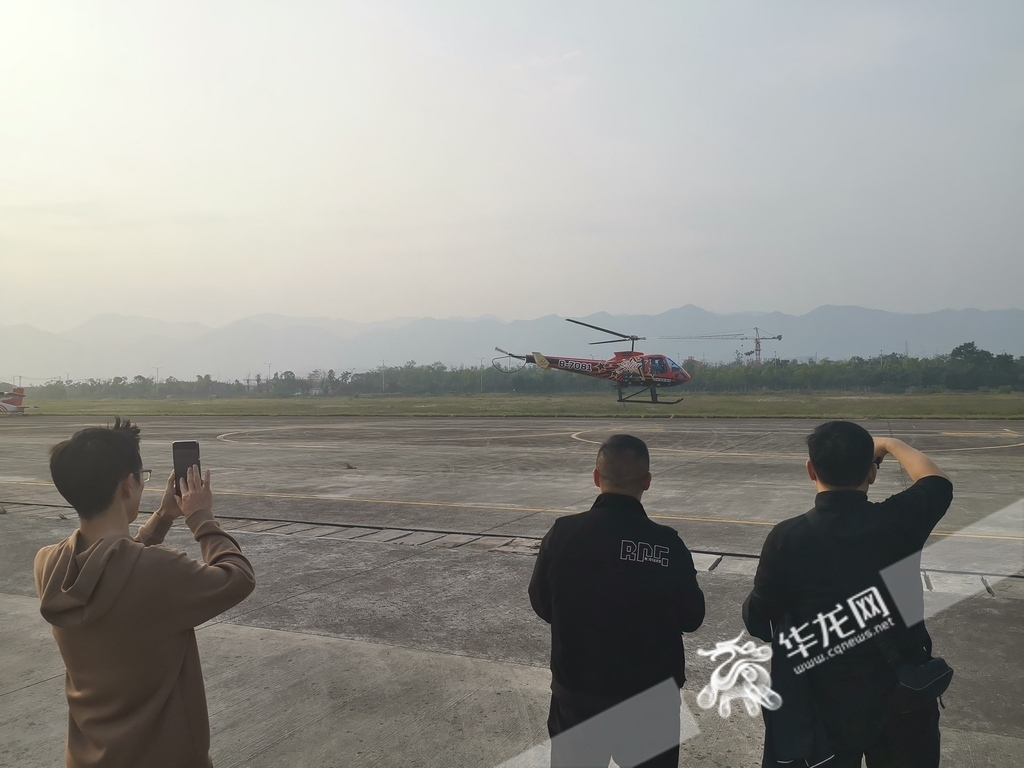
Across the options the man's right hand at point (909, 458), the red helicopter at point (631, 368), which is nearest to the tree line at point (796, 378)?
the red helicopter at point (631, 368)

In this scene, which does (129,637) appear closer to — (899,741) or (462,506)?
(899,741)

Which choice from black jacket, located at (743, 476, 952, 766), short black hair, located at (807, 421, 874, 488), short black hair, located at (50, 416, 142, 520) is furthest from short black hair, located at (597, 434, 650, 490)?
short black hair, located at (50, 416, 142, 520)

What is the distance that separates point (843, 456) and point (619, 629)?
128 centimetres

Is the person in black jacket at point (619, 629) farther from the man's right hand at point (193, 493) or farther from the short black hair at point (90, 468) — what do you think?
the short black hair at point (90, 468)

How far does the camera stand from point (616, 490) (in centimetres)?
346

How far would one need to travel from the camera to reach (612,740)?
3.20 meters

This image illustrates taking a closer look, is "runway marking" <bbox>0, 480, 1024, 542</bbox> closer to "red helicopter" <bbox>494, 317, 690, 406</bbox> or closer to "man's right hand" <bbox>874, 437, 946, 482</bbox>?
"man's right hand" <bbox>874, 437, 946, 482</bbox>

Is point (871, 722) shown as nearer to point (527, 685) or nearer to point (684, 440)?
point (527, 685)

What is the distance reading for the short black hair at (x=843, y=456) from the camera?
11.0 ft

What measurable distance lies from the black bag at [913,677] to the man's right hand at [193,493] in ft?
9.55

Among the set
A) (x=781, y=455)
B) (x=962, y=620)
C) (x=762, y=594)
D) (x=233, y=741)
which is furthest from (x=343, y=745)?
(x=781, y=455)
